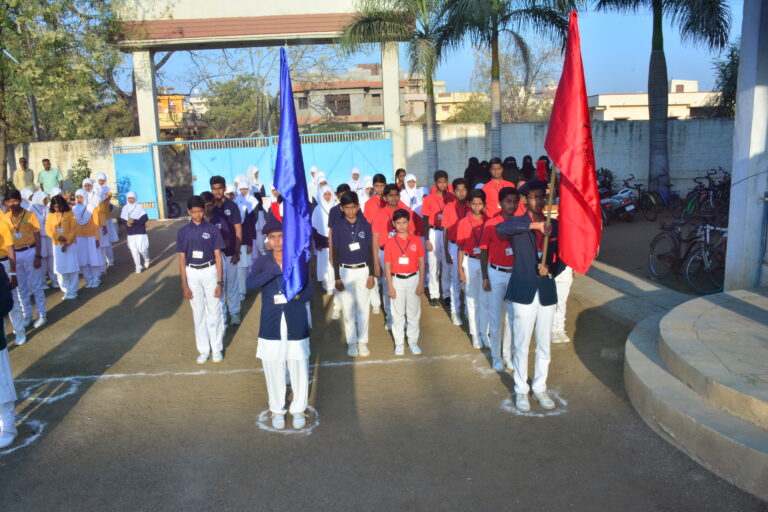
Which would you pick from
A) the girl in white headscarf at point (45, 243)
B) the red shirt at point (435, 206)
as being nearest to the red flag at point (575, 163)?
the red shirt at point (435, 206)

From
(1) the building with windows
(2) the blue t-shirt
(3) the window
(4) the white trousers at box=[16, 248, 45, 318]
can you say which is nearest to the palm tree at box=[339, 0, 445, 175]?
(2) the blue t-shirt

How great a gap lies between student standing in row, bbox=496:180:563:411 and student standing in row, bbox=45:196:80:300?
7907mm

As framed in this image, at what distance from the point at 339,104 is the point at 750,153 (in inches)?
1601

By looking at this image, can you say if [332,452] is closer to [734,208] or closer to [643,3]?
[734,208]

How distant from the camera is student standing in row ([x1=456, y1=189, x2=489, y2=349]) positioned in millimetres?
7582

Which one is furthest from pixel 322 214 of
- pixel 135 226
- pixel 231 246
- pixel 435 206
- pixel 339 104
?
pixel 339 104

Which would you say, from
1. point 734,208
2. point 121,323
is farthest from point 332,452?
point 734,208

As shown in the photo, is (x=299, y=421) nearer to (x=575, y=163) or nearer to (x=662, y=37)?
(x=575, y=163)

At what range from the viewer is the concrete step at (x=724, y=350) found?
487 cm

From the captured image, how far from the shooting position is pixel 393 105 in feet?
65.5

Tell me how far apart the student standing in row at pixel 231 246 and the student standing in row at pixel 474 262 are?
134 inches

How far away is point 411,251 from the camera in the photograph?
7223mm

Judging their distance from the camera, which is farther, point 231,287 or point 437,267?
point 437,267

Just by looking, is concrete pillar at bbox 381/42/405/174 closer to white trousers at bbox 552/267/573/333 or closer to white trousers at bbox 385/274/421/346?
white trousers at bbox 552/267/573/333
